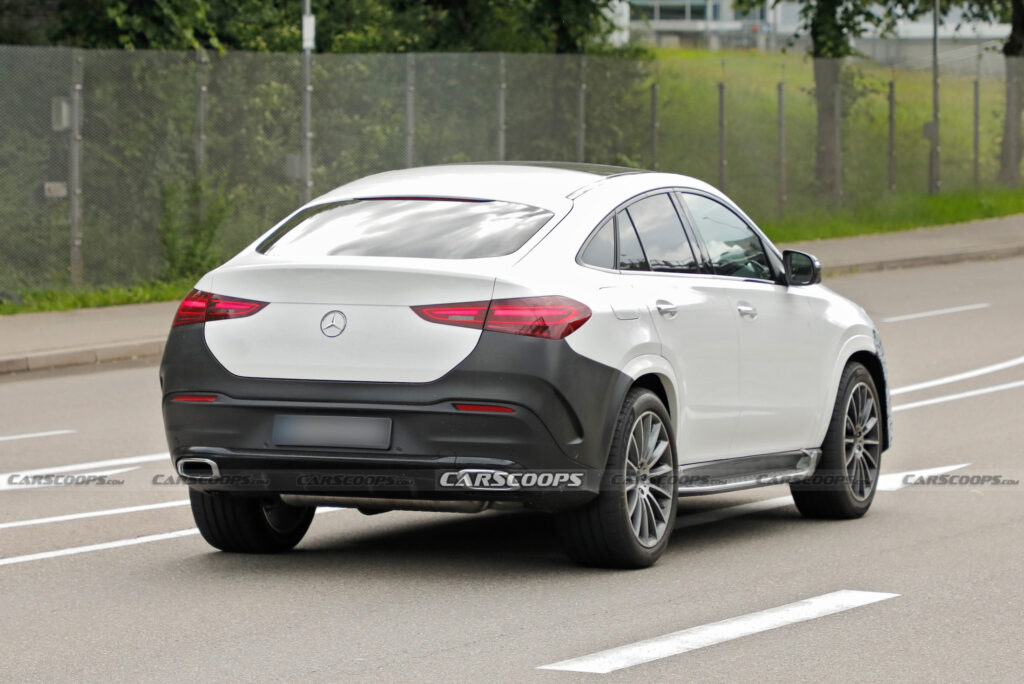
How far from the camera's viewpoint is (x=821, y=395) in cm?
895

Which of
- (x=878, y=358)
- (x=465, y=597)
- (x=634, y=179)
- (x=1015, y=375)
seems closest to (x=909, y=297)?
(x=1015, y=375)

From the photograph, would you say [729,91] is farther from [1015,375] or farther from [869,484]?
[869,484]

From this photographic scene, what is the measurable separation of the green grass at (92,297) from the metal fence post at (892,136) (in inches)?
718

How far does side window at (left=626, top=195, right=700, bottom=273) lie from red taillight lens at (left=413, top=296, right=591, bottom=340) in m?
0.98

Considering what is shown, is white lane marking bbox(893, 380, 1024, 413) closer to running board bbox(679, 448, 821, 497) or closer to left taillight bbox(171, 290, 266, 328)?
running board bbox(679, 448, 821, 497)

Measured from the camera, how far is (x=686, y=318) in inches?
311

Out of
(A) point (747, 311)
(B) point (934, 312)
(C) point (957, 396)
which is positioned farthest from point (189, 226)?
(A) point (747, 311)

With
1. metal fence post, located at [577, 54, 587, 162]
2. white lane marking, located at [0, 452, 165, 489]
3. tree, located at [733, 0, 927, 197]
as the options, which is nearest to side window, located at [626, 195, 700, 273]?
white lane marking, located at [0, 452, 165, 489]

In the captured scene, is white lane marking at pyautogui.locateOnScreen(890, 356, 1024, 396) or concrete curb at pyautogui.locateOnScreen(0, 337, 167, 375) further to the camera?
concrete curb at pyautogui.locateOnScreen(0, 337, 167, 375)

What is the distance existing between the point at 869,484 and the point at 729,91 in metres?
23.4

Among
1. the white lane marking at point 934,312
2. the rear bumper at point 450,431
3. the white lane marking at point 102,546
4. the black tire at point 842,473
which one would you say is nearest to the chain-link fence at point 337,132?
the white lane marking at point 934,312

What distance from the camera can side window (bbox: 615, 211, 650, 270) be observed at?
7.78m

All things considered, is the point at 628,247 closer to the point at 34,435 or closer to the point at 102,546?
the point at 102,546

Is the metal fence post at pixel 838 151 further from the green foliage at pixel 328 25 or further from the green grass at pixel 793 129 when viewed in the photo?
the green foliage at pixel 328 25
